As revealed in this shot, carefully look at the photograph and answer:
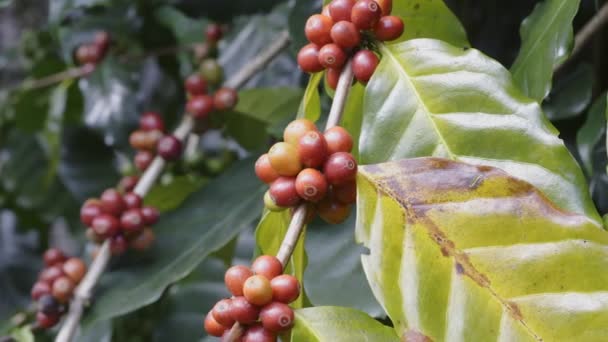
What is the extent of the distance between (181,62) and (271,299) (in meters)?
1.10

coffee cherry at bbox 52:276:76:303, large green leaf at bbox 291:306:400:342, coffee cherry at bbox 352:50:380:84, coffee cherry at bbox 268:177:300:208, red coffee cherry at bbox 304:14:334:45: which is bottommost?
coffee cherry at bbox 52:276:76:303

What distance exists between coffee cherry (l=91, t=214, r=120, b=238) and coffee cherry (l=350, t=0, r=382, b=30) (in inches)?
19.9

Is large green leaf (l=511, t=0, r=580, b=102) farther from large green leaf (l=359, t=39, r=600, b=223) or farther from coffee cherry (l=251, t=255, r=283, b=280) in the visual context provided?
coffee cherry (l=251, t=255, r=283, b=280)

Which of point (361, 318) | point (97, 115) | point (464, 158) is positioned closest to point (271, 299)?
point (361, 318)

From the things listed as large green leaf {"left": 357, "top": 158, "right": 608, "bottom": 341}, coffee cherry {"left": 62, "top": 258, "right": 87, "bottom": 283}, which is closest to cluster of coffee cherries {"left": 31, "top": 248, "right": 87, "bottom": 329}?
coffee cherry {"left": 62, "top": 258, "right": 87, "bottom": 283}

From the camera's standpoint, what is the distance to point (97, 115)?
1352 millimetres

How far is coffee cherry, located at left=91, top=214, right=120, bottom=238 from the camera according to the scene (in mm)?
930

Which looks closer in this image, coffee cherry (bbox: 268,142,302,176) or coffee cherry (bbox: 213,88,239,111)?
coffee cherry (bbox: 268,142,302,176)

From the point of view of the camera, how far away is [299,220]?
0.50 metres

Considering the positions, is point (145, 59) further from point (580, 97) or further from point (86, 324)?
point (580, 97)

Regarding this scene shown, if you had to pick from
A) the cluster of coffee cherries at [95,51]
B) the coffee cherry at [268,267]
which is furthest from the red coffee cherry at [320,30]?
the cluster of coffee cherries at [95,51]

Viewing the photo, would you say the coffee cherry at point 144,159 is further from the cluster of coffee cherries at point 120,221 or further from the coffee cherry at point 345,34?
the coffee cherry at point 345,34

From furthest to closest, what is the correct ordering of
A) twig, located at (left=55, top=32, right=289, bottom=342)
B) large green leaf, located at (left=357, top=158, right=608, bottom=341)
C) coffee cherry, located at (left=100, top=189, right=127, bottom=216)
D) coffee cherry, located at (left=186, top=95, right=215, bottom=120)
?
coffee cherry, located at (left=186, top=95, right=215, bottom=120) → coffee cherry, located at (left=100, top=189, right=127, bottom=216) → twig, located at (left=55, top=32, right=289, bottom=342) → large green leaf, located at (left=357, top=158, right=608, bottom=341)

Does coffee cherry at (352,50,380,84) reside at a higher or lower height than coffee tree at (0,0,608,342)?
higher
